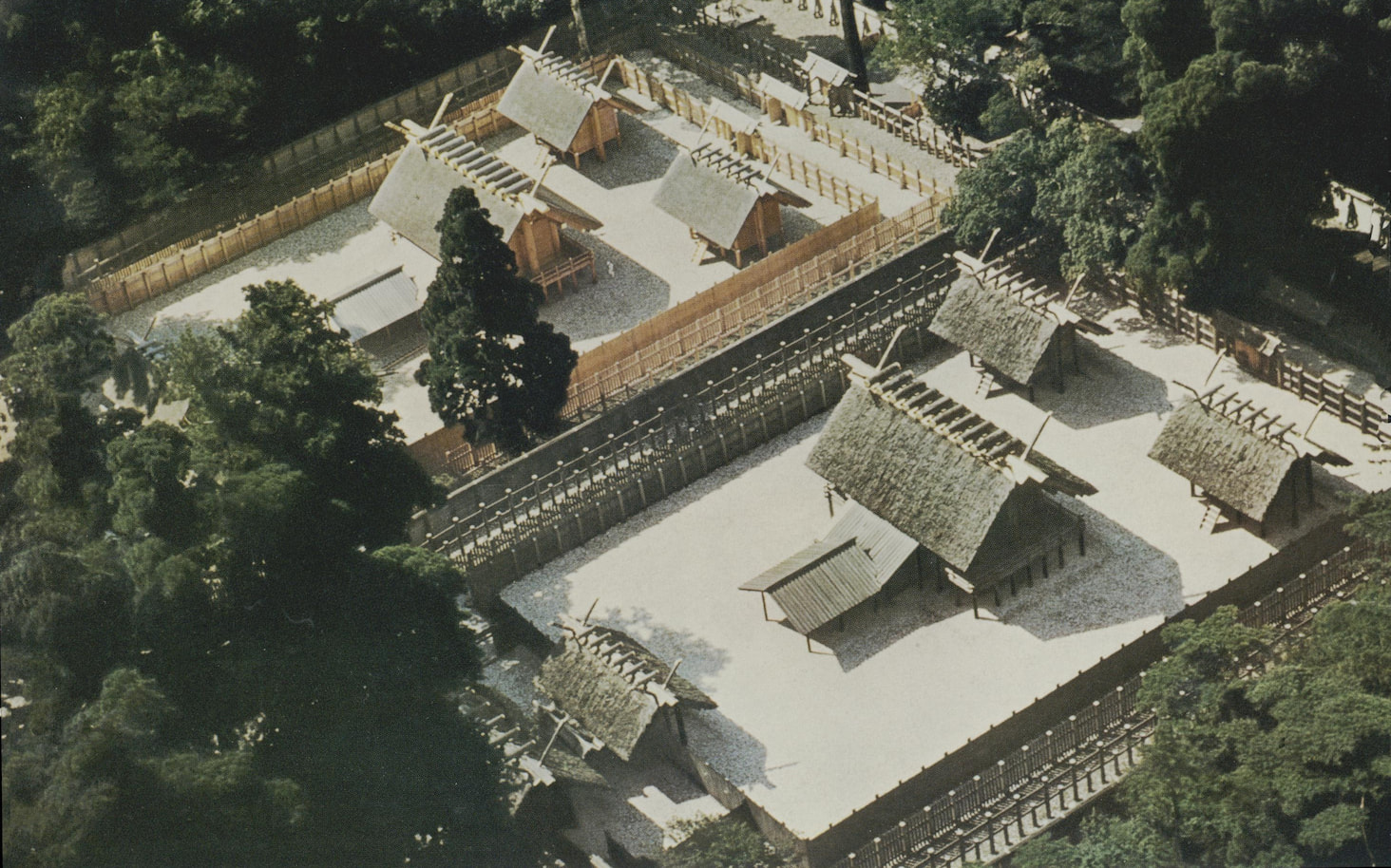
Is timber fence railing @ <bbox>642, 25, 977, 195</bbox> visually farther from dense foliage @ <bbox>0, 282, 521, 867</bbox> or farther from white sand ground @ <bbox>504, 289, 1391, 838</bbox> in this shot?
dense foliage @ <bbox>0, 282, 521, 867</bbox>

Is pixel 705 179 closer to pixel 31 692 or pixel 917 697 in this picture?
pixel 917 697

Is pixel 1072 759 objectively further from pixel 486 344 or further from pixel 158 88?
pixel 158 88

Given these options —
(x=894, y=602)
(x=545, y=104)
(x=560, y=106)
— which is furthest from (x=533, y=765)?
(x=545, y=104)

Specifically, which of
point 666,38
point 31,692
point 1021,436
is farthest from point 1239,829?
point 666,38

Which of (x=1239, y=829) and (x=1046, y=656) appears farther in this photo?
(x=1046, y=656)

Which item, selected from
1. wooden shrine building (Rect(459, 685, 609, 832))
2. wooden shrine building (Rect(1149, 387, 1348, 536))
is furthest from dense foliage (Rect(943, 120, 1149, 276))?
wooden shrine building (Rect(459, 685, 609, 832))

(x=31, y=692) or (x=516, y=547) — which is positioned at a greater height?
(x=31, y=692)

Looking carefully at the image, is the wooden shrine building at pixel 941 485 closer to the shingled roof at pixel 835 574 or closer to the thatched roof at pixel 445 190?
the shingled roof at pixel 835 574

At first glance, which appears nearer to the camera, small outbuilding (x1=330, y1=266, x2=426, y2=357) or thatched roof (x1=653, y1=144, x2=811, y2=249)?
small outbuilding (x1=330, y1=266, x2=426, y2=357)
